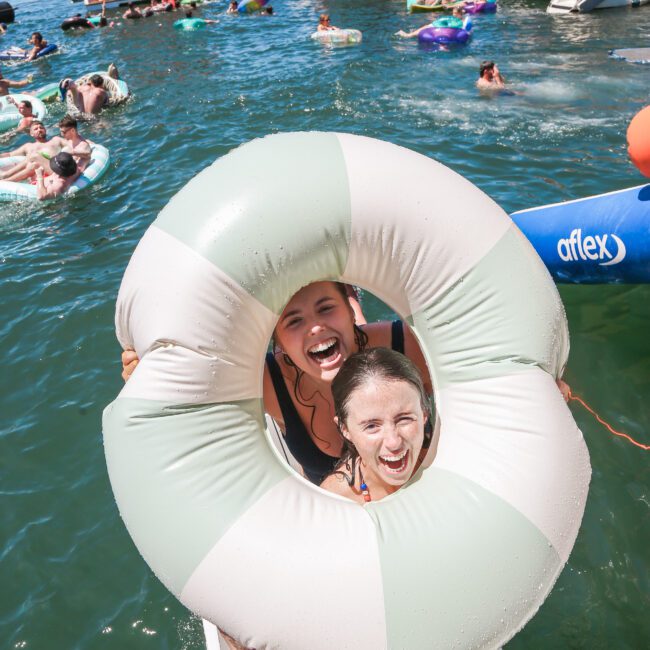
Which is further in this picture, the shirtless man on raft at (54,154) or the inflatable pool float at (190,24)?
the inflatable pool float at (190,24)

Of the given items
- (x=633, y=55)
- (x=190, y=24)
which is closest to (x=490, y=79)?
(x=633, y=55)

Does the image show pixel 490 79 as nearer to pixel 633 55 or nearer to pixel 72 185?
pixel 633 55

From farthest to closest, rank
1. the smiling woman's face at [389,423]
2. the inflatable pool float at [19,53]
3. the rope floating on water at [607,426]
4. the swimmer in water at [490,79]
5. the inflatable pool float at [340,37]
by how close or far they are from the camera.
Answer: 1. the inflatable pool float at [19,53]
2. the inflatable pool float at [340,37]
3. the swimmer in water at [490,79]
4. the rope floating on water at [607,426]
5. the smiling woman's face at [389,423]

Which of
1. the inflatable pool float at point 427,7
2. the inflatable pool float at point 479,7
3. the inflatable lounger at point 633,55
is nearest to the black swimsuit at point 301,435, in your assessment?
the inflatable lounger at point 633,55

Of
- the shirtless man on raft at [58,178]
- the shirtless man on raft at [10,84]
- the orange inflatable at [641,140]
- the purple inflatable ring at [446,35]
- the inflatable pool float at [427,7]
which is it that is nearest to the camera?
the orange inflatable at [641,140]

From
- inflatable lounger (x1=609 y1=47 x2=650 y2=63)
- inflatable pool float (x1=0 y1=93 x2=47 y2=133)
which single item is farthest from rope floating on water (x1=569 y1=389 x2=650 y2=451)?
inflatable pool float (x1=0 y1=93 x2=47 y2=133)

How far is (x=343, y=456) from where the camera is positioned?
287cm

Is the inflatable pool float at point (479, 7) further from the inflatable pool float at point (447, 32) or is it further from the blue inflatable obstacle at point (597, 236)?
the blue inflatable obstacle at point (597, 236)

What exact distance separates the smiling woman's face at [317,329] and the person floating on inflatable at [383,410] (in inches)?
4.0

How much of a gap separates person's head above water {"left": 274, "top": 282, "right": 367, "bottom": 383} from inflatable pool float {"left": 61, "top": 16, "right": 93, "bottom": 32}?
24460 mm

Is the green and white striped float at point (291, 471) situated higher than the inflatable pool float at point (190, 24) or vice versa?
the green and white striped float at point (291, 471)

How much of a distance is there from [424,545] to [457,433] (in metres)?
0.44

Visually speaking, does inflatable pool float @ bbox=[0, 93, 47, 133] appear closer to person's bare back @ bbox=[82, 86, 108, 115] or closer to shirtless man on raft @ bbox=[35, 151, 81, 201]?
person's bare back @ bbox=[82, 86, 108, 115]

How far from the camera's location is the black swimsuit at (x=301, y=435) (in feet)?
9.59
